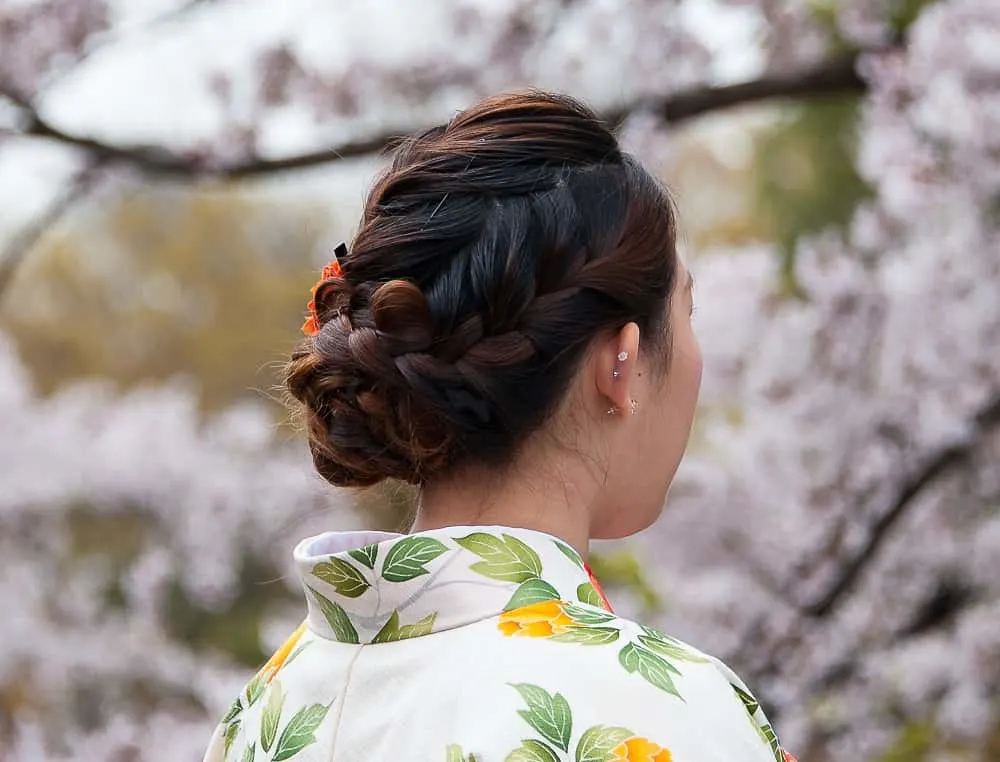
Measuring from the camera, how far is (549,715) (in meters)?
0.86

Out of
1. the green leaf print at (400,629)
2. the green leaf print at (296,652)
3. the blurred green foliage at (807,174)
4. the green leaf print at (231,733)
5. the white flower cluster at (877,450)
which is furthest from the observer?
the blurred green foliage at (807,174)

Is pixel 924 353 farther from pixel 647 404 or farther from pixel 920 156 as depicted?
pixel 647 404

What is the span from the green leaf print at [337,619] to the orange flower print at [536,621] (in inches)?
5.8

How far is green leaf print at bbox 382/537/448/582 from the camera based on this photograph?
970 mm

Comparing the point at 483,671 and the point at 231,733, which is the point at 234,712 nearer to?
the point at 231,733

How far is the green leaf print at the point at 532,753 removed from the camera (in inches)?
33.4

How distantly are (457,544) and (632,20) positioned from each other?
2357mm

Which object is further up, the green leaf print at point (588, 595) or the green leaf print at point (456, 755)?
the green leaf print at point (456, 755)

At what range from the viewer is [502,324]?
0.98 m

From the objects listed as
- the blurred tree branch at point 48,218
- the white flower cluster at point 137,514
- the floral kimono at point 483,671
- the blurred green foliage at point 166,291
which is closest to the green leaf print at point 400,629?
the floral kimono at point 483,671

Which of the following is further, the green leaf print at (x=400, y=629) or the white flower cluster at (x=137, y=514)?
the white flower cluster at (x=137, y=514)

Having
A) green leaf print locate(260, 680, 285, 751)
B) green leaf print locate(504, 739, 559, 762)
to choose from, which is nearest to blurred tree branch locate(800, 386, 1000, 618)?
green leaf print locate(260, 680, 285, 751)

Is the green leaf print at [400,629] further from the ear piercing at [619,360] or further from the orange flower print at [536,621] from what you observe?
the ear piercing at [619,360]

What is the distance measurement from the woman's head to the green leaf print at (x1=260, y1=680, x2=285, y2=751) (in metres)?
0.20
